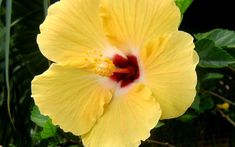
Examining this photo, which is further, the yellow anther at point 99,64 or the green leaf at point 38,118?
the green leaf at point 38,118

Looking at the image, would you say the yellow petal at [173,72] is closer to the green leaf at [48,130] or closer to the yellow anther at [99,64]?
the yellow anther at [99,64]

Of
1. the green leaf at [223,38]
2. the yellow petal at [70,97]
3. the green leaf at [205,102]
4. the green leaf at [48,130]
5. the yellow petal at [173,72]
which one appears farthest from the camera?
the green leaf at [205,102]

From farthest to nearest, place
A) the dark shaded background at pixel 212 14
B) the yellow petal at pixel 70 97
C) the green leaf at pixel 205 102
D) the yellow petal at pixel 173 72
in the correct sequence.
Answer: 1. the dark shaded background at pixel 212 14
2. the green leaf at pixel 205 102
3. the yellow petal at pixel 70 97
4. the yellow petal at pixel 173 72

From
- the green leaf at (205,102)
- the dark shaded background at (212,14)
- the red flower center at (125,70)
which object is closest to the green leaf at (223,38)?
the red flower center at (125,70)

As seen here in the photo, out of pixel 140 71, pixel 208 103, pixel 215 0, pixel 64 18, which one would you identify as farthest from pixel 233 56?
pixel 215 0

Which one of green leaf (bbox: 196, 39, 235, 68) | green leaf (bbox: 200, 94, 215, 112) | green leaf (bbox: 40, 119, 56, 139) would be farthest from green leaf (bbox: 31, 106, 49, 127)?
green leaf (bbox: 200, 94, 215, 112)

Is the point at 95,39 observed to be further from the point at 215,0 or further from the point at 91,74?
the point at 215,0

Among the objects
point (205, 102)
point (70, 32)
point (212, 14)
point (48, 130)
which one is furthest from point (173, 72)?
point (212, 14)

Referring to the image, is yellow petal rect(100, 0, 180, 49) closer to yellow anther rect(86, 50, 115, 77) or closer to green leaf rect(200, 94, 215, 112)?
yellow anther rect(86, 50, 115, 77)
